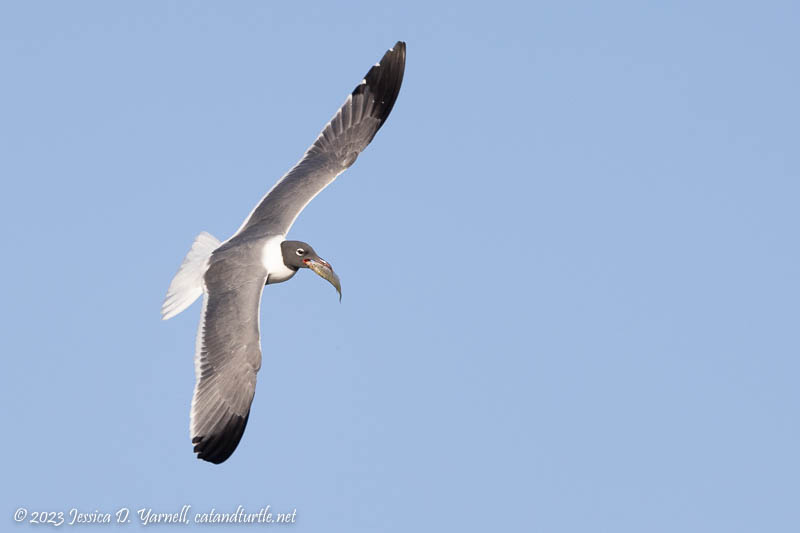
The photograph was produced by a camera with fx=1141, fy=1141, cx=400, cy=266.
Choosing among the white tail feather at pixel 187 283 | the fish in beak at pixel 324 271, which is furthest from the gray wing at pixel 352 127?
the fish in beak at pixel 324 271

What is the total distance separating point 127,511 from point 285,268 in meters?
3.57

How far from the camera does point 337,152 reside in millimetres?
16781

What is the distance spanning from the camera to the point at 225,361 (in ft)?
43.2

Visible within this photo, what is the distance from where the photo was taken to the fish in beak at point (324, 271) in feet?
48.1

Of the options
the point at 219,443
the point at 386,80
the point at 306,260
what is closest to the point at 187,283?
the point at 306,260

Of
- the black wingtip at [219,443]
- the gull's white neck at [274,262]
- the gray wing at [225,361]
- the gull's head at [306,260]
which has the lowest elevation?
the black wingtip at [219,443]

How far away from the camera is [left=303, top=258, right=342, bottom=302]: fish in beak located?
1466cm

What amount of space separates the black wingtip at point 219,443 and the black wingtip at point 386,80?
6018mm

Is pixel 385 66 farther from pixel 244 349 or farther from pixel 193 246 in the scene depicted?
pixel 244 349

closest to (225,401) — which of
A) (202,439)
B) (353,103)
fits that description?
(202,439)

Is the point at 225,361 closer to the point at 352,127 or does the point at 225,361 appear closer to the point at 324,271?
the point at 324,271

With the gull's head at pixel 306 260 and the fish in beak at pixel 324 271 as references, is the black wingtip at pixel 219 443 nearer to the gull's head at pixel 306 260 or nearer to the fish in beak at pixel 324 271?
the gull's head at pixel 306 260

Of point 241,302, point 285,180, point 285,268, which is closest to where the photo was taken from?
point 241,302

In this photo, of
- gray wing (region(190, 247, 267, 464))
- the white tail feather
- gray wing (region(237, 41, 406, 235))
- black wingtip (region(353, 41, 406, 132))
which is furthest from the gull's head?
black wingtip (region(353, 41, 406, 132))
